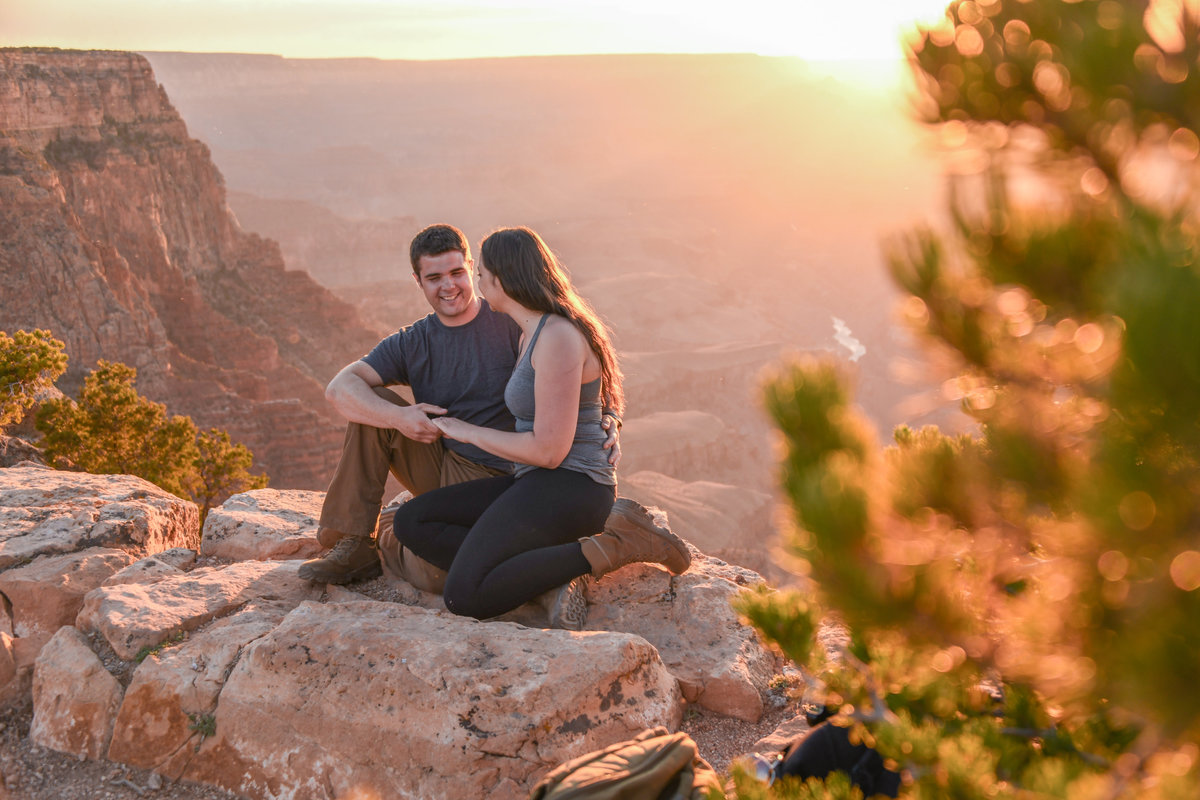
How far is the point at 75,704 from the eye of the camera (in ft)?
11.1

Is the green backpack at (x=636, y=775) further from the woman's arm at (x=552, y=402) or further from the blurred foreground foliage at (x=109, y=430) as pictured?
the blurred foreground foliage at (x=109, y=430)

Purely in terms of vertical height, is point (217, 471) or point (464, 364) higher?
point (464, 364)

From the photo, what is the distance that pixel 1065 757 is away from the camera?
5.86ft

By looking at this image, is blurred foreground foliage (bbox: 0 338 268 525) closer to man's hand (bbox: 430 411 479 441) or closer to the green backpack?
man's hand (bbox: 430 411 479 441)

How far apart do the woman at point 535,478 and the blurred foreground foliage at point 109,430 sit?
6544 millimetres

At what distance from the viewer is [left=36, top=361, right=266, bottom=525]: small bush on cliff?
32.8 feet

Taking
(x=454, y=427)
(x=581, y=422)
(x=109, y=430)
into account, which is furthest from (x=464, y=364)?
(x=109, y=430)

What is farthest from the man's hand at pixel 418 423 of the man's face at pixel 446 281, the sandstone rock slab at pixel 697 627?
the sandstone rock slab at pixel 697 627

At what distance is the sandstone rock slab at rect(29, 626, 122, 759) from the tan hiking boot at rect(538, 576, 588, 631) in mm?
1729

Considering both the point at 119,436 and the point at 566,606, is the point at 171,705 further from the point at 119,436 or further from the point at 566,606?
the point at 119,436

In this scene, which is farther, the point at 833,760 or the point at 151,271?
the point at 151,271

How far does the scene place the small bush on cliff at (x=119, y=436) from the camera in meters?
10.0

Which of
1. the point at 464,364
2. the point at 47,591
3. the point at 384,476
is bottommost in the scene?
the point at 47,591

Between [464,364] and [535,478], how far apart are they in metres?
0.81
